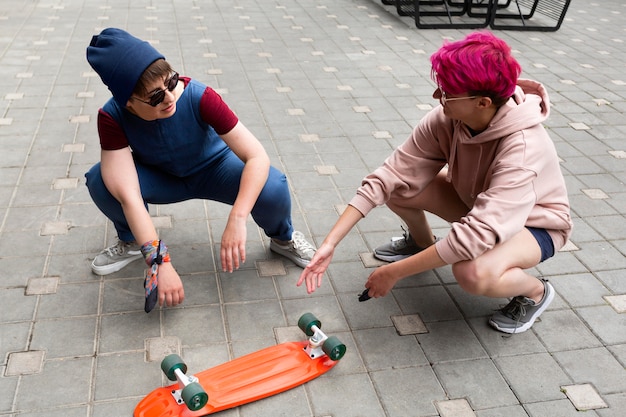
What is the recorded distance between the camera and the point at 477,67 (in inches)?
81.4

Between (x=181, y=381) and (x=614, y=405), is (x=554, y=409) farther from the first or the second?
(x=181, y=381)

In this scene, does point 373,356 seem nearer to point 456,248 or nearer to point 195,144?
point 456,248

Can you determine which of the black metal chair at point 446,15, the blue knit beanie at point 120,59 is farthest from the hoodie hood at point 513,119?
the black metal chair at point 446,15

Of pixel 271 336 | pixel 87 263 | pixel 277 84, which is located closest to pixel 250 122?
pixel 277 84

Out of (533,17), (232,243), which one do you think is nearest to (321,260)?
(232,243)

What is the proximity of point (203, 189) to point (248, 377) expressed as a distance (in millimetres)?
912

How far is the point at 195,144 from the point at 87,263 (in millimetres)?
841

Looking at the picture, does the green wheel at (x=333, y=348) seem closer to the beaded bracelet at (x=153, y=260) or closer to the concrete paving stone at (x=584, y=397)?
the beaded bracelet at (x=153, y=260)

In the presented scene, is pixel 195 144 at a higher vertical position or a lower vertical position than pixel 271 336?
higher

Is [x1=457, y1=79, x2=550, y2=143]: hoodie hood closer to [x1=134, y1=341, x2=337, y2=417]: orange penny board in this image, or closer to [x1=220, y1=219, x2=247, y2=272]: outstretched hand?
[x1=220, y1=219, x2=247, y2=272]: outstretched hand

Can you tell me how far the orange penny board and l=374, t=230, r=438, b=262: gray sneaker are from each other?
0.78 metres

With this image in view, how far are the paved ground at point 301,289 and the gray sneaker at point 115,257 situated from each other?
0.04m

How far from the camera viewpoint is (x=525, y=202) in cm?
221

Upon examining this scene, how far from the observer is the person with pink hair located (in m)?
2.13
